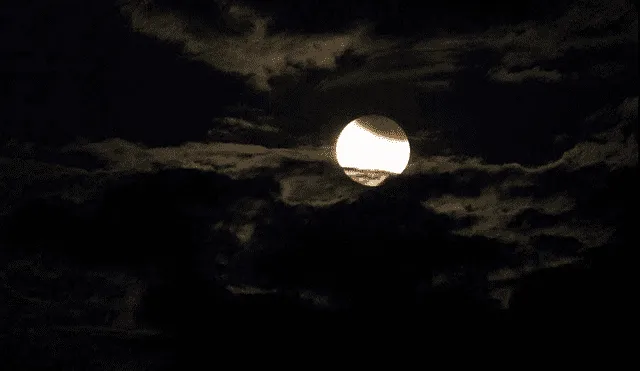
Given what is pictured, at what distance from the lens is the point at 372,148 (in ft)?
7.66

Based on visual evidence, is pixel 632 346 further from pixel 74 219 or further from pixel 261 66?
pixel 74 219

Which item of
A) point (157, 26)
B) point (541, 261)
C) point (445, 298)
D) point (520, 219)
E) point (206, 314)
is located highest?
point (157, 26)

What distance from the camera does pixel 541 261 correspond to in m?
2.36

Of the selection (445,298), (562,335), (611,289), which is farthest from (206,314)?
(611,289)

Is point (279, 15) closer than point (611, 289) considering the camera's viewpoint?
No

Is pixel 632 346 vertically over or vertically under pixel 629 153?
under

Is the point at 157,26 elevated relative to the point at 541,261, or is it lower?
elevated

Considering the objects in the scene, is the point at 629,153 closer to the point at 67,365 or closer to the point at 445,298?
the point at 445,298

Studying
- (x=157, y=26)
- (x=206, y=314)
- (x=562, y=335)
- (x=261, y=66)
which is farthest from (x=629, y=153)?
(x=157, y=26)

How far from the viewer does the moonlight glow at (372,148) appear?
232 cm

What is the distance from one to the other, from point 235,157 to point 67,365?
1.42 m

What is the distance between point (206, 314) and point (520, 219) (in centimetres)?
166

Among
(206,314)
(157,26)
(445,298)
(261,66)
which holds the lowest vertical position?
(206,314)

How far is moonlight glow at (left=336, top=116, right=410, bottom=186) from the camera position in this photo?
7.63 feet
